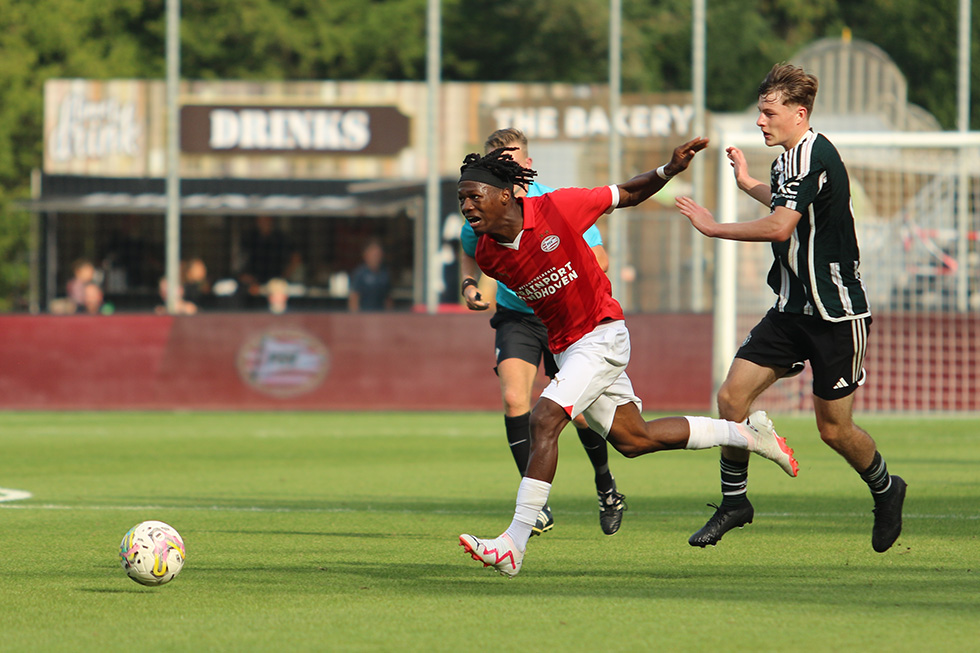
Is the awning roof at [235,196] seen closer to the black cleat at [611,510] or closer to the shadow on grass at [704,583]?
the black cleat at [611,510]

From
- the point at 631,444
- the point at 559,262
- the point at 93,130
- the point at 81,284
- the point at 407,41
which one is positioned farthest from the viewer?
the point at 407,41

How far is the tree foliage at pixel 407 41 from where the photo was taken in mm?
41719

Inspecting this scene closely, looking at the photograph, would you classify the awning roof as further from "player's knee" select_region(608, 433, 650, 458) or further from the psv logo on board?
the psv logo on board

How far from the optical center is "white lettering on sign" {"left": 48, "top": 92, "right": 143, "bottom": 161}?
31.8m

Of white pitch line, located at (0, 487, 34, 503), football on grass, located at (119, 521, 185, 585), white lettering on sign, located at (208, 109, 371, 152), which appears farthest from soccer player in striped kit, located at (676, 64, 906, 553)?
white lettering on sign, located at (208, 109, 371, 152)

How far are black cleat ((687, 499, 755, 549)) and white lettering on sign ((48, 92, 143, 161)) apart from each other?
26.7m

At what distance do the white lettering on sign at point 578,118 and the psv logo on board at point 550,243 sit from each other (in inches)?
886

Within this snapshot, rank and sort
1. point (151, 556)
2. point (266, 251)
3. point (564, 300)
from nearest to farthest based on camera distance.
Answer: point (151, 556)
point (564, 300)
point (266, 251)

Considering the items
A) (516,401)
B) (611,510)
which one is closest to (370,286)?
(516,401)

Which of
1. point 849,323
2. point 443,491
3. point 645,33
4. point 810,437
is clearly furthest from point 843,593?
point 645,33

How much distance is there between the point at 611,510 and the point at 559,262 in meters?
1.85

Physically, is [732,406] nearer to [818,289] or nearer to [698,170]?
[818,289]

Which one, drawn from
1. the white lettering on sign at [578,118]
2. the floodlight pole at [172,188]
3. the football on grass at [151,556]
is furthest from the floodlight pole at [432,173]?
the football on grass at [151,556]

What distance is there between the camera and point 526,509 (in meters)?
6.33
